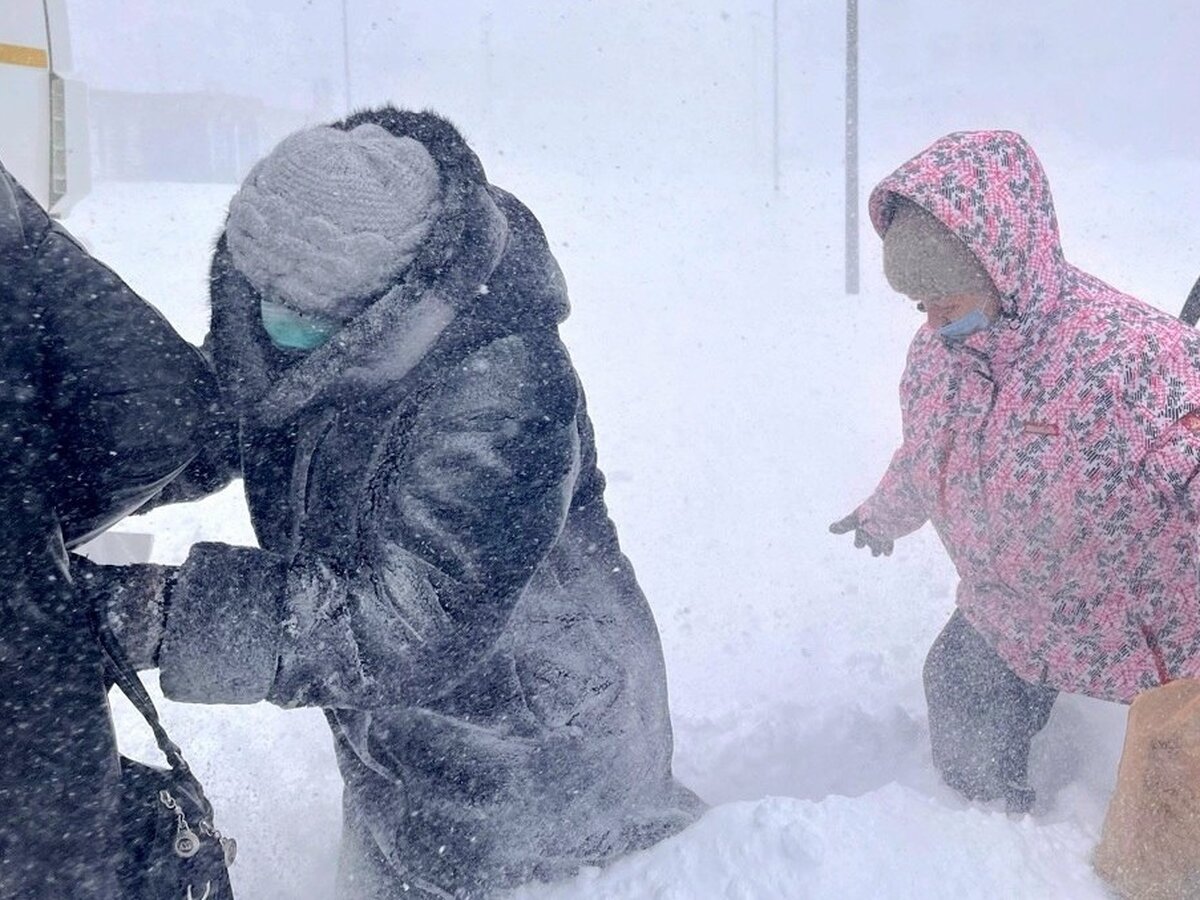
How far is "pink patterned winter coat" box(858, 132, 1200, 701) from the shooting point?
6.41 feet

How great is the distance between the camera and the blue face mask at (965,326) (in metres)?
2.16

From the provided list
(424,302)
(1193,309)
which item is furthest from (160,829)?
(1193,309)

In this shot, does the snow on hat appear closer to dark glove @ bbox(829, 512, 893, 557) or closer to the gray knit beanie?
the gray knit beanie

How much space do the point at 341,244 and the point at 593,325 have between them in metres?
7.98

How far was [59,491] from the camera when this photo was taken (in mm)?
1094

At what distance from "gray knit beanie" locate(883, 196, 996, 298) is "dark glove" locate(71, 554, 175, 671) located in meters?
1.69

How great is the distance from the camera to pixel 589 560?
1.70 meters

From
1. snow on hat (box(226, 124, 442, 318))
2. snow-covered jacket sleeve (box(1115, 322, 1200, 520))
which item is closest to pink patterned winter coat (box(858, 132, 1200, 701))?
snow-covered jacket sleeve (box(1115, 322, 1200, 520))

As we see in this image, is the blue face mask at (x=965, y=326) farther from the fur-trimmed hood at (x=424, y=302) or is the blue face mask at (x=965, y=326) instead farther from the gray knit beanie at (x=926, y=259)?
the fur-trimmed hood at (x=424, y=302)

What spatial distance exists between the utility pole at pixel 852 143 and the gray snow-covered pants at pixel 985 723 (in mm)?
7821

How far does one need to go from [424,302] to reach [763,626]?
107 inches

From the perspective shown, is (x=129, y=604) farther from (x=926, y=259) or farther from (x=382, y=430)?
(x=926, y=259)

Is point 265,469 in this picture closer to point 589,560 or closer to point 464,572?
point 464,572

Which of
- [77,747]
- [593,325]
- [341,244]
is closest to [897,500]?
[341,244]
